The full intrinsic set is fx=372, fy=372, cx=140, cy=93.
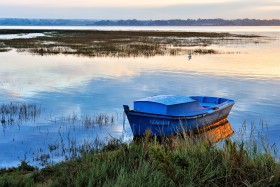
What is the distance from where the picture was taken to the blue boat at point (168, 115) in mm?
13461

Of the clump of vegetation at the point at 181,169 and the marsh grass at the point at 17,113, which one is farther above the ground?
the clump of vegetation at the point at 181,169

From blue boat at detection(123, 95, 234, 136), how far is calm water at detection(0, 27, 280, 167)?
3.92ft

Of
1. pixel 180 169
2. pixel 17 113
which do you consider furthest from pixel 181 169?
pixel 17 113

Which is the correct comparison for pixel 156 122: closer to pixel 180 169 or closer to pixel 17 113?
pixel 180 169

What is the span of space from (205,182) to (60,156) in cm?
634

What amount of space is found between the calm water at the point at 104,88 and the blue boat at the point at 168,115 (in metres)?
1.19

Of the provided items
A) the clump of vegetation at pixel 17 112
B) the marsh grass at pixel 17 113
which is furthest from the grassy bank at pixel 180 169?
the clump of vegetation at pixel 17 112

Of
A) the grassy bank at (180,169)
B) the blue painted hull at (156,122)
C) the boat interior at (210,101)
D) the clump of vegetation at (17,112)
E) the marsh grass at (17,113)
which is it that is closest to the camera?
the grassy bank at (180,169)

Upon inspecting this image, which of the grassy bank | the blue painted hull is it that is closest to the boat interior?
the blue painted hull

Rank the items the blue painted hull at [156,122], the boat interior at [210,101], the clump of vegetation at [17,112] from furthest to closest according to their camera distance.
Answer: the boat interior at [210,101] < the clump of vegetation at [17,112] < the blue painted hull at [156,122]

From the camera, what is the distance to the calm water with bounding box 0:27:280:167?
561 inches

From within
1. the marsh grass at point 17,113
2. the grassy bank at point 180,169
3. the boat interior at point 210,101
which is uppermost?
the grassy bank at point 180,169

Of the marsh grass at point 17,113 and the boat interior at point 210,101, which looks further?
the boat interior at point 210,101

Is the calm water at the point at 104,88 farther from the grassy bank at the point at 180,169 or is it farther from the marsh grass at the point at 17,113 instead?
the grassy bank at the point at 180,169
